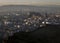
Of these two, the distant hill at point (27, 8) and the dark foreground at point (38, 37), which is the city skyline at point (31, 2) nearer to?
the distant hill at point (27, 8)

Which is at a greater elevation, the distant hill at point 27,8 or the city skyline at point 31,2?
the city skyline at point 31,2

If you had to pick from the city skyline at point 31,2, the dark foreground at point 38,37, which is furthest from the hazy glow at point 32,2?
the dark foreground at point 38,37

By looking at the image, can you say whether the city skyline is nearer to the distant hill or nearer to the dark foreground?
the distant hill

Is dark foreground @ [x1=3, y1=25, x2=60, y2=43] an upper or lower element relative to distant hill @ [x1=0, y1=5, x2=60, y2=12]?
lower

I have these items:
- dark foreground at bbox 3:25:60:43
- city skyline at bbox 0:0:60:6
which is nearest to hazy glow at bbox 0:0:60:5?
city skyline at bbox 0:0:60:6

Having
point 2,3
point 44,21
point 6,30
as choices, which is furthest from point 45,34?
point 2,3

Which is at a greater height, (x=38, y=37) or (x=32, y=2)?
(x=32, y=2)

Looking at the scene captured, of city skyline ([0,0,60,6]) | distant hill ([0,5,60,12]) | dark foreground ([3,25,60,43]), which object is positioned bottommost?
dark foreground ([3,25,60,43])

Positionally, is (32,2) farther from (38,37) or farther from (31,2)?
(38,37)

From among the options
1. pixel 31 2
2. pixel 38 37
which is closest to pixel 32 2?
pixel 31 2

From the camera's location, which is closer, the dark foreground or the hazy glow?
the dark foreground

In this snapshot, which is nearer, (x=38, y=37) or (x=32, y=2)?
(x=38, y=37)

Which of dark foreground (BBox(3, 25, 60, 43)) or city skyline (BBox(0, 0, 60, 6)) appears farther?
city skyline (BBox(0, 0, 60, 6))
